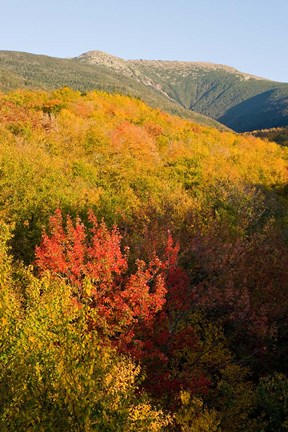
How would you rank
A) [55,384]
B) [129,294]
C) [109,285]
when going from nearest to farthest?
[55,384] → [129,294] → [109,285]

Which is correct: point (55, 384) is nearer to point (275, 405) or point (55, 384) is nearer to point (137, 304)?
point (137, 304)

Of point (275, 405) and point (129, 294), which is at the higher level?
point (129, 294)

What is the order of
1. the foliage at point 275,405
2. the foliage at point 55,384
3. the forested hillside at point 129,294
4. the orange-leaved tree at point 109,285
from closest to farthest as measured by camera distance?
the foliage at point 55,384 → the forested hillside at point 129,294 → the foliage at point 275,405 → the orange-leaved tree at point 109,285

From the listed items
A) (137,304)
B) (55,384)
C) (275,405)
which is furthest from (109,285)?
(55,384)

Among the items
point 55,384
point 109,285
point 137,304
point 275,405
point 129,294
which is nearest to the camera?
point 55,384

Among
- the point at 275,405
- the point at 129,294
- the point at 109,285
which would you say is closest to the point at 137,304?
the point at 129,294

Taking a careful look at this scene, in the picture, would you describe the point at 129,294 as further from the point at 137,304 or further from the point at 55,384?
the point at 55,384

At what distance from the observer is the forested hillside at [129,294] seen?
15252 mm

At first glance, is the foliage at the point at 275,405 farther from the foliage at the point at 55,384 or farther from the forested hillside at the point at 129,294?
the foliage at the point at 55,384

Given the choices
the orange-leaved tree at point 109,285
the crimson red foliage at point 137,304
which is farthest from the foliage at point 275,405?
the orange-leaved tree at point 109,285

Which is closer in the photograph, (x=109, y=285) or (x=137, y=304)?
(x=137, y=304)

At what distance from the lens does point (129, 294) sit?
25156 mm

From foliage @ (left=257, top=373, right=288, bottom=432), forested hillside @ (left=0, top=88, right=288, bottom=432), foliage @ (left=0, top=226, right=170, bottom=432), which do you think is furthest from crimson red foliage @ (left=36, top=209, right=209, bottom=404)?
foliage @ (left=0, top=226, right=170, bottom=432)

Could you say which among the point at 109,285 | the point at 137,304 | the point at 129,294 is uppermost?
the point at 129,294
